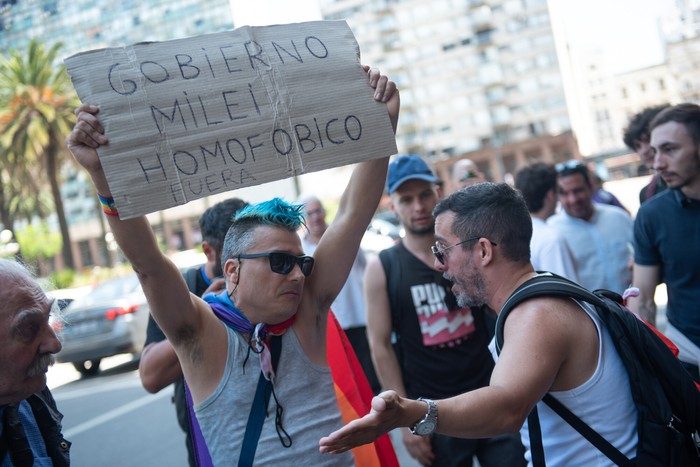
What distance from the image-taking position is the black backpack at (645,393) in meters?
2.12

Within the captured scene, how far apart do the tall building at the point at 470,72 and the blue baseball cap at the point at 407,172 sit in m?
79.4

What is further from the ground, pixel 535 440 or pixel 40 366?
pixel 40 366

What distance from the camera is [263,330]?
101 inches

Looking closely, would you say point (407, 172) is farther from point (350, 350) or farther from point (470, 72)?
point (470, 72)

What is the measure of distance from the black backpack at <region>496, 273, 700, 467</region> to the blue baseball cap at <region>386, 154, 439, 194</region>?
186 centimetres

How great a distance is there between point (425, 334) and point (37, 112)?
28.4 meters

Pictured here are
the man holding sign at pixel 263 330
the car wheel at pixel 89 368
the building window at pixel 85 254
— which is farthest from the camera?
the building window at pixel 85 254

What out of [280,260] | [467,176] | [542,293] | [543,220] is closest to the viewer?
[542,293]

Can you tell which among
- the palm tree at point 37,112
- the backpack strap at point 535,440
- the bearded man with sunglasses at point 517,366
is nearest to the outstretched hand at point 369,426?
the bearded man with sunglasses at point 517,366

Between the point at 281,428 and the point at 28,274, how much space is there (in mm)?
1015

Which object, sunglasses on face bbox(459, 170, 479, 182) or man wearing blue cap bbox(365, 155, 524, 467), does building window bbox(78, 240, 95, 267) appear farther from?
man wearing blue cap bbox(365, 155, 524, 467)

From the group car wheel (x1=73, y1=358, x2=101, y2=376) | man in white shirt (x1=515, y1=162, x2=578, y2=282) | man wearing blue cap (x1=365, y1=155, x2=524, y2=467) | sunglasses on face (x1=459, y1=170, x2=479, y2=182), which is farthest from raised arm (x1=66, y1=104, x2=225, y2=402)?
car wheel (x1=73, y1=358, x2=101, y2=376)

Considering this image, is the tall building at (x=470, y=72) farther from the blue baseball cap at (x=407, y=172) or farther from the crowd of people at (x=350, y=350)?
the crowd of people at (x=350, y=350)

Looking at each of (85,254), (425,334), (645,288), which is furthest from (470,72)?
(425,334)
